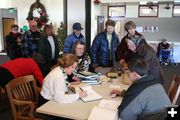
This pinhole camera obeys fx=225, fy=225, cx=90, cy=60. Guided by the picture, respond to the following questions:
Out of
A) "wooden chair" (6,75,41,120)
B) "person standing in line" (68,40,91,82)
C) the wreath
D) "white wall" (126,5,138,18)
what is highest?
"white wall" (126,5,138,18)

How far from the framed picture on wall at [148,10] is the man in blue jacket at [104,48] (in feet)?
16.6

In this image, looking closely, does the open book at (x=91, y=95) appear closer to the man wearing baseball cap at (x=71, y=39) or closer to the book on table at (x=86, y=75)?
the book on table at (x=86, y=75)

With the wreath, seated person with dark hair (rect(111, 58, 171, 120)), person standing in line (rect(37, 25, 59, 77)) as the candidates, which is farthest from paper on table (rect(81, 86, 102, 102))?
the wreath

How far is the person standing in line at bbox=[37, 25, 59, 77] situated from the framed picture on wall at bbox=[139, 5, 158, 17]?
5.17 meters

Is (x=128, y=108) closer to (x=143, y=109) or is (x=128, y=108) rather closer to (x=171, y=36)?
(x=143, y=109)

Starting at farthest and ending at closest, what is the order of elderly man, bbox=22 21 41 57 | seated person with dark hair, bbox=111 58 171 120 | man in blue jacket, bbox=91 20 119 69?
elderly man, bbox=22 21 41 57 → man in blue jacket, bbox=91 20 119 69 → seated person with dark hair, bbox=111 58 171 120

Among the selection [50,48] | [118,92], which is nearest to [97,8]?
[50,48]

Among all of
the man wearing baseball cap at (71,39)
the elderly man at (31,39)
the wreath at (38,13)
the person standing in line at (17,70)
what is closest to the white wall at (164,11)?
the wreath at (38,13)

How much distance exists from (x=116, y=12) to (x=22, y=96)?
678cm

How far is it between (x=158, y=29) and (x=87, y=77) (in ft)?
20.7

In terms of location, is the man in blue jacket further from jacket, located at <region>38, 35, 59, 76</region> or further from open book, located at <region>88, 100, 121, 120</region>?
open book, located at <region>88, 100, 121, 120</region>

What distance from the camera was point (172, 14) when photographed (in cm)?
804

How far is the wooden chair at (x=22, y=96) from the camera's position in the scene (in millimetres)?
2273

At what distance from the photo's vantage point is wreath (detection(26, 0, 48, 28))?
6.67 metres
